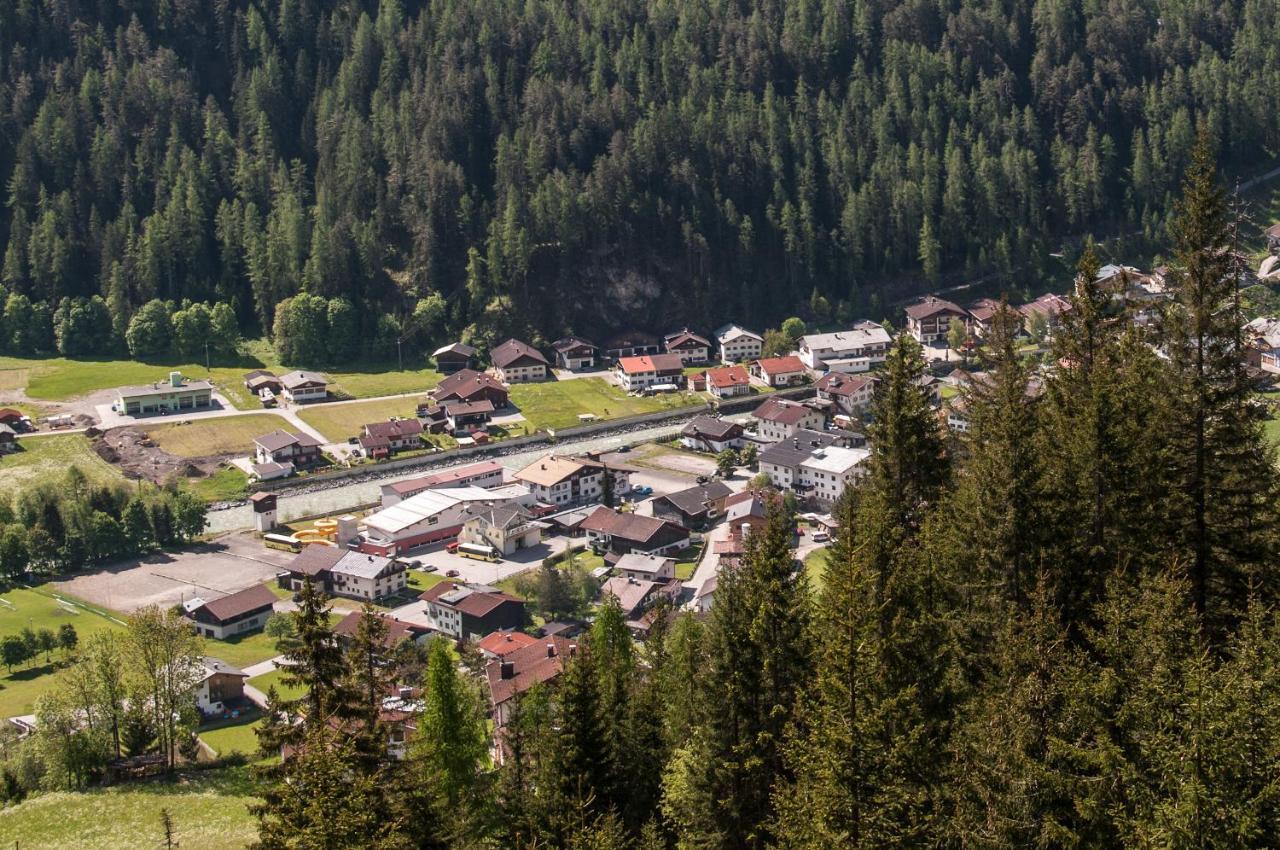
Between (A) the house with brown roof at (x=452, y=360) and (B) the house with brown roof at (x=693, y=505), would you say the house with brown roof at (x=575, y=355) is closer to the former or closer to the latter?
(A) the house with brown roof at (x=452, y=360)

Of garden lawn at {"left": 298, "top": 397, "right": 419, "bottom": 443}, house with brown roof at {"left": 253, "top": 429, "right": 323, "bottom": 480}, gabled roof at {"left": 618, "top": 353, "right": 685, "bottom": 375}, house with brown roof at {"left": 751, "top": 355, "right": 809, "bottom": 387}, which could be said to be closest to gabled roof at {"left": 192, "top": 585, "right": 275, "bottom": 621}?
house with brown roof at {"left": 253, "top": 429, "right": 323, "bottom": 480}

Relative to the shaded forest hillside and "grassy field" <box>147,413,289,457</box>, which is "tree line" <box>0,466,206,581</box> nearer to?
"grassy field" <box>147,413,289,457</box>

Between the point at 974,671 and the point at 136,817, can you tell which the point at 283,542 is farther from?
the point at 974,671

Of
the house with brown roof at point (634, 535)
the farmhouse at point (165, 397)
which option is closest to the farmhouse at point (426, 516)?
the house with brown roof at point (634, 535)

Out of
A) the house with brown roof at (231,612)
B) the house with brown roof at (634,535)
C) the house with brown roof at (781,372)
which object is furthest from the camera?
the house with brown roof at (781,372)

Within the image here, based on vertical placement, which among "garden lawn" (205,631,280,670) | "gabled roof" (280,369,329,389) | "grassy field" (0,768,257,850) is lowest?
"garden lawn" (205,631,280,670)

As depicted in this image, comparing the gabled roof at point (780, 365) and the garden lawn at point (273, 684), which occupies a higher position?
the gabled roof at point (780, 365)
